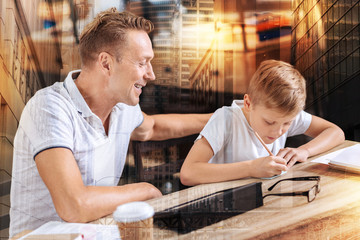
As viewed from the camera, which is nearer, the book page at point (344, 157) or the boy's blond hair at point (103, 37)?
the boy's blond hair at point (103, 37)

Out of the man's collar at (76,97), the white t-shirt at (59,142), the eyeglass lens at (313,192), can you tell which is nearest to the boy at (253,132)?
the eyeglass lens at (313,192)

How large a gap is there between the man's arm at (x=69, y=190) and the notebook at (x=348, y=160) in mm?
Result: 879

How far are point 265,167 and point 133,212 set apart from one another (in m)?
0.51

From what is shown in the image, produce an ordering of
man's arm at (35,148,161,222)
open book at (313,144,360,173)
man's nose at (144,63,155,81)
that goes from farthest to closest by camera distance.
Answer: open book at (313,144,360,173) < man's nose at (144,63,155,81) < man's arm at (35,148,161,222)

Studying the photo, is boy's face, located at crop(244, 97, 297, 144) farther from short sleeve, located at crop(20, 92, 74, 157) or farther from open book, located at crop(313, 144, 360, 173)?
short sleeve, located at crop(20, 92, 74, 157)

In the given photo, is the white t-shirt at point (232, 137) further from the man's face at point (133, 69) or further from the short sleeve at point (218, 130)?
the man's face at point (133, 69)

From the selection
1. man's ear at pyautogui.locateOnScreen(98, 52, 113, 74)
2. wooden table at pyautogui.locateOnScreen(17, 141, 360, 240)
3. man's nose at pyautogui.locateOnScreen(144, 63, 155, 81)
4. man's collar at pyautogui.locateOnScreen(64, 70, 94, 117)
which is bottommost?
wooden table at pyautogui.locateOnScreen(17, 141, 360, 240)

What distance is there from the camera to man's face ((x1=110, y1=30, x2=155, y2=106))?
1.32 metres

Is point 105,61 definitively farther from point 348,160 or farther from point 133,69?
point 348,160

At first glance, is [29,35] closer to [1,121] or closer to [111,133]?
[1,121]

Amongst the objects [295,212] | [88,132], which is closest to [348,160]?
[295,212]

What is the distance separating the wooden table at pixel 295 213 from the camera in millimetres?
1380

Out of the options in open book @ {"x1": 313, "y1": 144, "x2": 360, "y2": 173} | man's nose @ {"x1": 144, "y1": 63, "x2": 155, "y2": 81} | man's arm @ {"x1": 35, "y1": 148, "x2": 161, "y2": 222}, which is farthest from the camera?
open book @ {"x1": 313, "y1": 144, "x2": 360, "y2": 173}

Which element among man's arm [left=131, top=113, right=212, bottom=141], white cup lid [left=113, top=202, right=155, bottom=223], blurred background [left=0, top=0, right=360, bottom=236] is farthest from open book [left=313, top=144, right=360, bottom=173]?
white cup lid [left=113, top=202, right=155, bottom=223]
